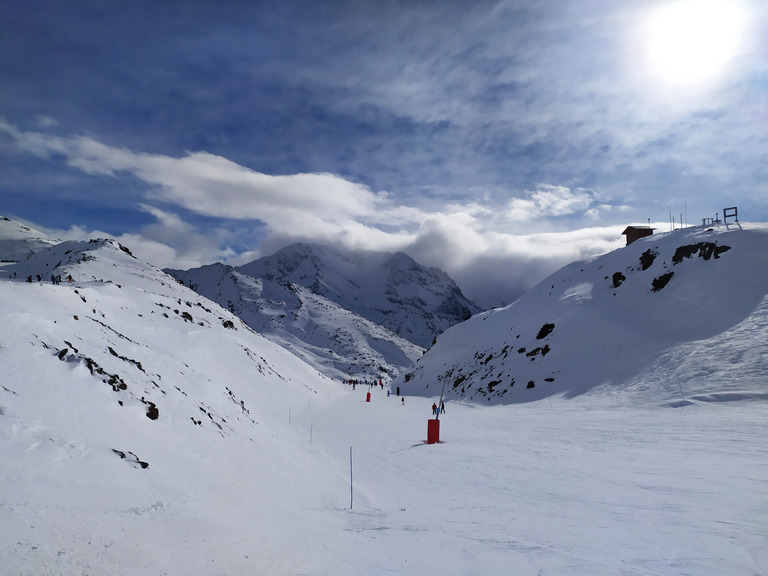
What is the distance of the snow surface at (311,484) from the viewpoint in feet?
21.8

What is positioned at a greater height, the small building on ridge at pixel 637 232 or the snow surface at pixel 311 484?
the small building on ridge at pixel 637 232

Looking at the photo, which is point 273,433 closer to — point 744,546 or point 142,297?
point 744,546

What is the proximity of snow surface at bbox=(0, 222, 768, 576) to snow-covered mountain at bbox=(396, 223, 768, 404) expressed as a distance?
202 inches

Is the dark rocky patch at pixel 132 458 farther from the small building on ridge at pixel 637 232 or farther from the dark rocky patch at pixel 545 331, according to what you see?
the small building on ridge at pixel 637 232

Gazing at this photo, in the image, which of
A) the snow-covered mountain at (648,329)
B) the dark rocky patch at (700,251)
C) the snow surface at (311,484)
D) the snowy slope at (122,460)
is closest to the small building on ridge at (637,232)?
the snow-covered mountain at (648,329)

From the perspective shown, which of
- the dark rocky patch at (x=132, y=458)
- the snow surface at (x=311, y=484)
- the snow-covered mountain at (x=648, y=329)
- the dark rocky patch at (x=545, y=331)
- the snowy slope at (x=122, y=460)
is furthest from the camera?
the dark rocky patch at (x=545, y=331)

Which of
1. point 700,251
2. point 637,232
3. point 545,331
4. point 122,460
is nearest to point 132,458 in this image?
point 122,460

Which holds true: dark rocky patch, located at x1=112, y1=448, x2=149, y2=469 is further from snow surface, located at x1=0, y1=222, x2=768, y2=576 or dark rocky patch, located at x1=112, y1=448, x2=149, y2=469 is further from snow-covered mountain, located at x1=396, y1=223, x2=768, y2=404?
snow-covered mountain, located at x1=396, y1=223, x2=768, y2=404

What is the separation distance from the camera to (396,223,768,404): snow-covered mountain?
26.8 meters

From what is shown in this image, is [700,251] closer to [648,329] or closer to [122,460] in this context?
[648,329]

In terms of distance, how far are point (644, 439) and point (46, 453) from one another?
19.2 meters

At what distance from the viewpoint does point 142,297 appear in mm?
34875

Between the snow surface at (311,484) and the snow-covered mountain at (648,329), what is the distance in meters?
5.14

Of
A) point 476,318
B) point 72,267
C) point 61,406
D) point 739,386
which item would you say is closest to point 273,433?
point 61,406
